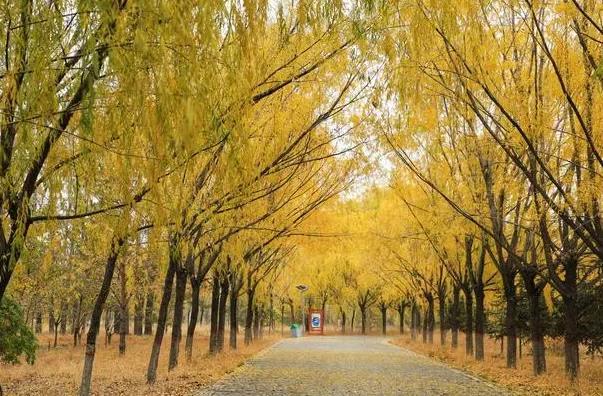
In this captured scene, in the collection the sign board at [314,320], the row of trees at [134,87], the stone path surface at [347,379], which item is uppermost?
the row of trees at [134,87]

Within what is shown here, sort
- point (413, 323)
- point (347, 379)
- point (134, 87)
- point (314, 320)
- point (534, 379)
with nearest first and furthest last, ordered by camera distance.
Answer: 1. point (134, 87)
2. point (534, 379)
3. point (347, 379)
4. point (413, 323)
5. point (314, 320)

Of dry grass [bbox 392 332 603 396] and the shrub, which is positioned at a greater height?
the shrub

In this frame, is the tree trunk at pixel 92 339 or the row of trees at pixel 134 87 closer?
the row of trees at pixel 134 87

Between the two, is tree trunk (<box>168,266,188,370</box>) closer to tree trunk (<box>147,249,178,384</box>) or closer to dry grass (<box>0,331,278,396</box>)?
dry grass (<box>0,331,278,396</box>)

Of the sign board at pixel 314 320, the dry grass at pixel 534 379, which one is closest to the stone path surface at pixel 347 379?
the dry grass at pixel 534 379

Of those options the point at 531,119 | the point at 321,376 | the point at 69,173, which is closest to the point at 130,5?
the point at 69,173

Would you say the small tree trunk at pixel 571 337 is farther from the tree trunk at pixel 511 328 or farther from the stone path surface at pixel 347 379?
the tree trunk at pixel 511 328

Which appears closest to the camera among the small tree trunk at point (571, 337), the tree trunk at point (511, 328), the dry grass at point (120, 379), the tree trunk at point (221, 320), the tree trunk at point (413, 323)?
the dry grass at point (120, 379)

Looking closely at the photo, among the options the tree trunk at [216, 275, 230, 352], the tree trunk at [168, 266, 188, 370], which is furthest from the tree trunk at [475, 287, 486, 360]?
the tree trunk at [168, 266, 188, 370]

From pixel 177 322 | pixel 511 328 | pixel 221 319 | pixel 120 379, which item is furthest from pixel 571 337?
pixel 221 319

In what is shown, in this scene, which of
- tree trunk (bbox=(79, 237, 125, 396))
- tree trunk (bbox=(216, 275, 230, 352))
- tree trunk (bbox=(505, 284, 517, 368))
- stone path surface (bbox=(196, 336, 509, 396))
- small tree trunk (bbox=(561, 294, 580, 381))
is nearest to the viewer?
tree trunk (bbox=(79, 237, 125, 396))

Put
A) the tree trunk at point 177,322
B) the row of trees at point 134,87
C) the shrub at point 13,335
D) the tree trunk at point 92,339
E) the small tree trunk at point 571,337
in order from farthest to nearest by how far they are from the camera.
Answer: the tree trunk at point 177,322 < the shrub at point 13,335 < the small tree trunk at point 571,337 < the tree trunk at point 92,339 < the row of trees at point 134,87

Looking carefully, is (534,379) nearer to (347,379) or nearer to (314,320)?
(347,379)

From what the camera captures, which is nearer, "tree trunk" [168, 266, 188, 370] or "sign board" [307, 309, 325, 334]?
"tree trunk" [168, 266, 188, 370]
